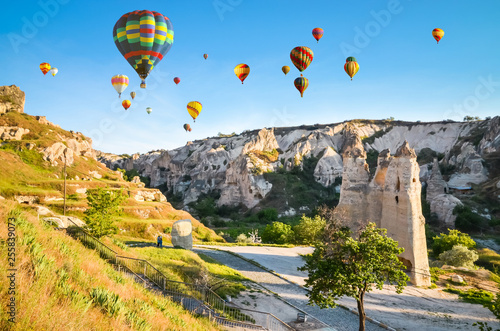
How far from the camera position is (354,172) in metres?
30.0

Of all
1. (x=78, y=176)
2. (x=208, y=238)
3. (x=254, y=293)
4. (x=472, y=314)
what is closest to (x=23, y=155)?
(x=78, y=176)

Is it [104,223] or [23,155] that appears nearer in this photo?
[104,223]

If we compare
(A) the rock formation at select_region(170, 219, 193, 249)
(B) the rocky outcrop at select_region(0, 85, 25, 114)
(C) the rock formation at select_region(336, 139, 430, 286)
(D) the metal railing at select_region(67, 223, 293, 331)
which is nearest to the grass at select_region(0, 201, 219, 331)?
(D) the metal railing at select_region(67, 223, 293, 331)

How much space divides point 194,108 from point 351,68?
18397mm

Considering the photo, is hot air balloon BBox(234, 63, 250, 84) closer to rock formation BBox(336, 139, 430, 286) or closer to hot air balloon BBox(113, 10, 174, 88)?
hot air balloon BBox(113, 10, 174, 88)

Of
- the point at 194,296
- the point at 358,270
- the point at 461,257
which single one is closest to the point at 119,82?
the point at 194,296

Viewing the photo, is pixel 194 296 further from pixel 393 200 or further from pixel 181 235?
pixel 393 200

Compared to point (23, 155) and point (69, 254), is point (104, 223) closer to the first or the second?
point (69, 254)

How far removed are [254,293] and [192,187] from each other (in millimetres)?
80811


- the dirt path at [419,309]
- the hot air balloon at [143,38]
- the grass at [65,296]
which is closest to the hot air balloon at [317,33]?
the hot air balloon at [143,38]

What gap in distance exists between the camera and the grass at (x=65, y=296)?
5.39m

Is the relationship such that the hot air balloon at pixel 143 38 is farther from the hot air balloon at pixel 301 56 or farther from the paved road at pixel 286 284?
the paved road at pixel 286 284

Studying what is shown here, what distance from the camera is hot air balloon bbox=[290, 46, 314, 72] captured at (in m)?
33.9

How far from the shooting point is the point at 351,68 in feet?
116
